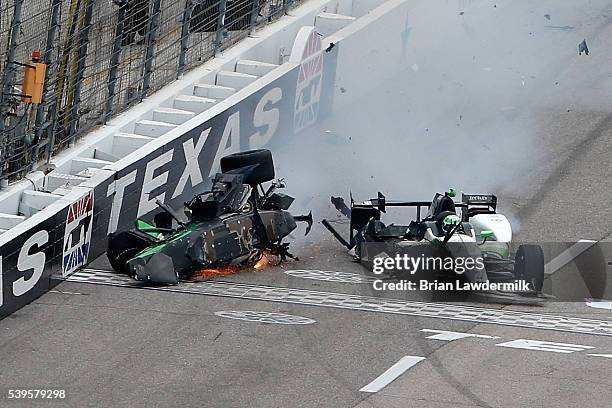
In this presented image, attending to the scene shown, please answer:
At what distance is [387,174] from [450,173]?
33.6 inches

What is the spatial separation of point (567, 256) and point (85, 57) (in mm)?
6170

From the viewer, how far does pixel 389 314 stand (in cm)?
1333

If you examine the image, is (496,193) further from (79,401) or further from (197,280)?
(79,401)

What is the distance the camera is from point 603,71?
2281cm

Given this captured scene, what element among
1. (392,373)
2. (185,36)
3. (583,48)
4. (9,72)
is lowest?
(392,373)

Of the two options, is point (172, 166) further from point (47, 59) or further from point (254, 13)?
point (254, 13)

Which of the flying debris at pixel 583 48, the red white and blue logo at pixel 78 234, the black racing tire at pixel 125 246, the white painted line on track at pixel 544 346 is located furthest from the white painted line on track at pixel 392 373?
the flying debris at pixel 583 48

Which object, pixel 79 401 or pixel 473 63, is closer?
pixel 79 401

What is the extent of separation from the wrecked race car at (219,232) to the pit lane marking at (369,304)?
216 mm

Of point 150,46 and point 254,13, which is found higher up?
point 254,13

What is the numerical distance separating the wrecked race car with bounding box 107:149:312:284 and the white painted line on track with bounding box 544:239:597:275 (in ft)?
9.11

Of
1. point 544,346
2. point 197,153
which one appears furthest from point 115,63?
point 544,346

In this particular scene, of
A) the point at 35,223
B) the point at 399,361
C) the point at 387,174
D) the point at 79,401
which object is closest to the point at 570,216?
the point at 387,174

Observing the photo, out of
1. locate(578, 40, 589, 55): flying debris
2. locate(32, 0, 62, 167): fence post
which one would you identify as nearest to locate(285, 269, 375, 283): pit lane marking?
locate(32, 0, 62, 167): fence post
